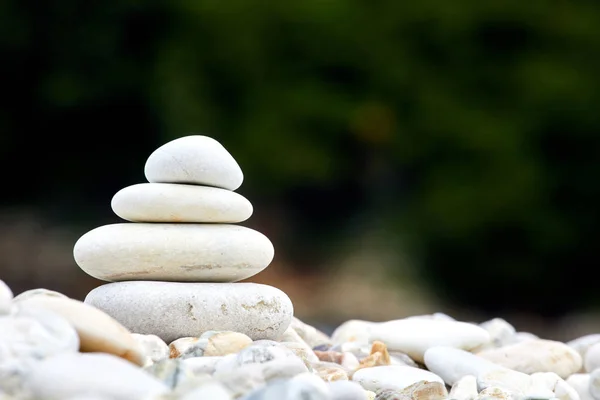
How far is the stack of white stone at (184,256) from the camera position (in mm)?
2518

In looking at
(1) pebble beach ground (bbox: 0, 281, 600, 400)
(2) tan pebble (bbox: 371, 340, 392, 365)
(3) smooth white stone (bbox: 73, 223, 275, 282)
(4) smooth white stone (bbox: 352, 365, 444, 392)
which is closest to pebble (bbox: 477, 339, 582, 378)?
(1) pebble beach ground (bbox: 0, 281, 600, 400)

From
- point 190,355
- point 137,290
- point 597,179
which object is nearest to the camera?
point 190,355

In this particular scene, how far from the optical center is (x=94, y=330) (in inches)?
70.7

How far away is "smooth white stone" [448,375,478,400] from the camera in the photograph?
2445mm

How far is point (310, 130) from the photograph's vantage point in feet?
28.3

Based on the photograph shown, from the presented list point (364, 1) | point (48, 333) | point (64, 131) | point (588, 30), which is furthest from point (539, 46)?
point (48, 333)

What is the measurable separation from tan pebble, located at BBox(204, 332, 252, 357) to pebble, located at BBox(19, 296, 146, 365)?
39cm

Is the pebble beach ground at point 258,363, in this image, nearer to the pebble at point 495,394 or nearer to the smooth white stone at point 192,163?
the pebble at point 495,394

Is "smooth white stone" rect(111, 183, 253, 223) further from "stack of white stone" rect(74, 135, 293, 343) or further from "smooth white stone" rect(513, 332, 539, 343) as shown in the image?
Answer: "smooth white stone" rect(513, 332, 539, 343)

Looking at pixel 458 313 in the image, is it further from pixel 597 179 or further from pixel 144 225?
pixel 144 225

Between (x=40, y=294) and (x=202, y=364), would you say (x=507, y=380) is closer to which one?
→ (x=202, y=364)

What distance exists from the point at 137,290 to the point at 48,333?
0.85 meters

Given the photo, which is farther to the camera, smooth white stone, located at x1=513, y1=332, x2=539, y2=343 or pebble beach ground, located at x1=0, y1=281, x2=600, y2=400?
smooth white stone, located at x1=513, y1=332, x2=539, y2=343

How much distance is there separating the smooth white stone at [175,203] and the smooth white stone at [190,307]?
0.23 meters
